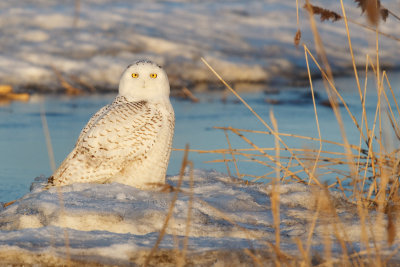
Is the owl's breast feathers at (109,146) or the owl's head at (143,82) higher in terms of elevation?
the owl's head at (143,82)

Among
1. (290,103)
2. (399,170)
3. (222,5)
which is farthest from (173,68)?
(399,170)

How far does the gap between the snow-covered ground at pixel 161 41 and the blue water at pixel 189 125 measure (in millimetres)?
848

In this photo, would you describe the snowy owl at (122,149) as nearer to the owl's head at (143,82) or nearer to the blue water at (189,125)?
the owl's head at (143,82)

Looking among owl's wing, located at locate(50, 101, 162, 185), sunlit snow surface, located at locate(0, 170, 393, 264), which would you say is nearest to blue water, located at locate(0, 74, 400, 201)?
owl's wing, located at locate(50, 101, 162, 185)

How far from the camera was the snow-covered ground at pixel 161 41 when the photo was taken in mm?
9828

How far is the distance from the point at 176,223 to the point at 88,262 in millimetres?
639

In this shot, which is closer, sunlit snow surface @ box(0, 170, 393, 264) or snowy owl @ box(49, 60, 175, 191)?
sunlit snow surface @ box(0, 170, 393, 264)

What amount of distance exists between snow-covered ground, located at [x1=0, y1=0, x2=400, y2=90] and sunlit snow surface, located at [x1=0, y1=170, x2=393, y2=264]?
5.02 meters

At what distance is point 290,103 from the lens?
26.1 feet

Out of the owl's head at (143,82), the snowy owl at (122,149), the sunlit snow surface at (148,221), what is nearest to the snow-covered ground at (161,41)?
the owl's head at (143,82)

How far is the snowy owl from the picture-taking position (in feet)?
12.8

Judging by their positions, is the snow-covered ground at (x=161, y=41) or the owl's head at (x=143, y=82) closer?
the owl's head at (x=143, y=82)

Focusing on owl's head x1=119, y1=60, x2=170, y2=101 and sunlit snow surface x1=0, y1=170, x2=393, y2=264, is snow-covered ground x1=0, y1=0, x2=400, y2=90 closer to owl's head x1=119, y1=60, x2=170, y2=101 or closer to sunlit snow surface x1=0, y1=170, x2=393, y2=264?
owl's head x1=119, y1=60, x2=170, y2=101

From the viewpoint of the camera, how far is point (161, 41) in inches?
450
